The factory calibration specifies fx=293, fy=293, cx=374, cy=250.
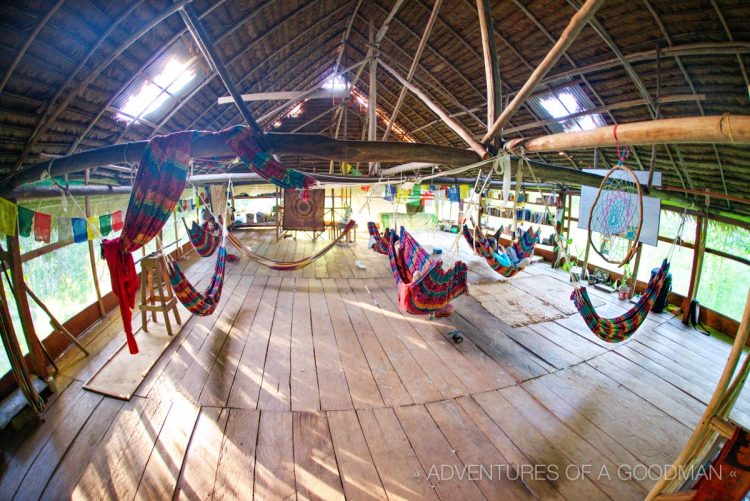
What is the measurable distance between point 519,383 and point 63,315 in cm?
436

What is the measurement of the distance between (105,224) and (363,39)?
4.60 m

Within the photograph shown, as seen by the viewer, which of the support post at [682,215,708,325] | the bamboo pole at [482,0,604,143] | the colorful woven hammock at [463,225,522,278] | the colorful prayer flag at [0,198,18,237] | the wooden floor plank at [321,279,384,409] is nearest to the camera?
the bamboo pole at [482,0,604,143]

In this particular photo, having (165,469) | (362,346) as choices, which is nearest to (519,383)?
(362,346)

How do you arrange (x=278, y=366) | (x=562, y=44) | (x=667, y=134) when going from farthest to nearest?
(x=278, y=366)
(x=562, y=44)
(x=667, y=134)

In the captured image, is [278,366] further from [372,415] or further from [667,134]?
[667,134]

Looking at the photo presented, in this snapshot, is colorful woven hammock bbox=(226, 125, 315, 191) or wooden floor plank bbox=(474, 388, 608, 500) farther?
wooden floor plank bbox=(474, 388, 608, 500)

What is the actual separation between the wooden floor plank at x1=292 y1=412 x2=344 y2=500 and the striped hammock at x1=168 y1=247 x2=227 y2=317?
1.27m

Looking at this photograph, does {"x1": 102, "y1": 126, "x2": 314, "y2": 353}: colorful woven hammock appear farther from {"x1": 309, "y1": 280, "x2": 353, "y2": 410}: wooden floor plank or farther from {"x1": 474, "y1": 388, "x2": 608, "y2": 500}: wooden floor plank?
{"x1": 474, "y1": 388, "x2": 608, "y2": 500}: wooden floor plank

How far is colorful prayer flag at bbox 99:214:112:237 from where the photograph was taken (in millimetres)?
3086

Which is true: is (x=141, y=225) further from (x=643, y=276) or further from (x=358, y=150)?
(x=643, y=276)

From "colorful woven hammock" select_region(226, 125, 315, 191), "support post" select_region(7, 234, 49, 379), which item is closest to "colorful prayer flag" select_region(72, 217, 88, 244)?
"support post" select_region(7, 234, 49, 379)

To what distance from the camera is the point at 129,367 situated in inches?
97.3

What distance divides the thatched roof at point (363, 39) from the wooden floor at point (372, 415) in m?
2.07

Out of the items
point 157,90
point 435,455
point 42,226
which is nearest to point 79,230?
point 42,226
